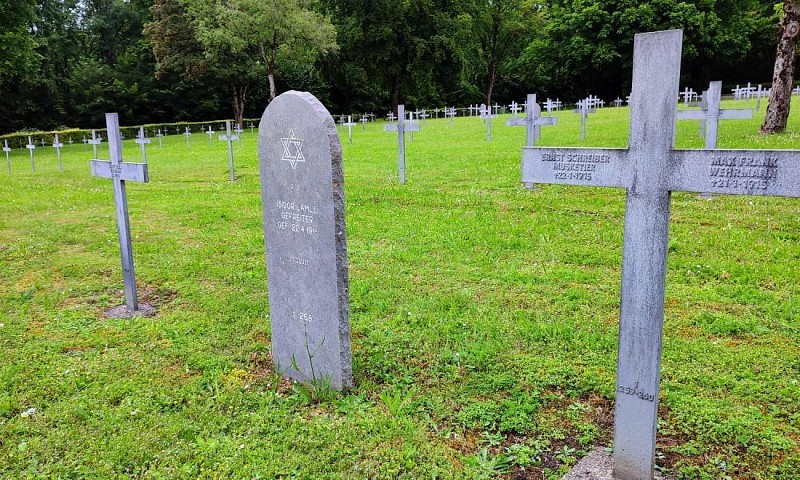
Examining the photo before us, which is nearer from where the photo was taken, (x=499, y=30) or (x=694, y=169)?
(x=694, y=169)

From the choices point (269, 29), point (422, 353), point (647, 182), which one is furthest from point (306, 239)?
point (269, 29)

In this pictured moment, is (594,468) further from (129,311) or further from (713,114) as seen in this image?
(713,114)

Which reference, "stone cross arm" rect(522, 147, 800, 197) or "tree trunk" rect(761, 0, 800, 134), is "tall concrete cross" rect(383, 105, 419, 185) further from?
"tree trunk" rect(761, 0, 800, 134)

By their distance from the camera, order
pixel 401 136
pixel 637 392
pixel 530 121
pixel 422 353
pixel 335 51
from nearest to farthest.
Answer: pixel 637 392
pixel 422 353
pixel 530 121
pixel 401 136
pixel 335 51

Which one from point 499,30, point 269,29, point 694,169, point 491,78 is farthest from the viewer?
point 491,78

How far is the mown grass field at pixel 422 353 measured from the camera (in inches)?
128

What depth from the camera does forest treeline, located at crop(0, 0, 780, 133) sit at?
115ft

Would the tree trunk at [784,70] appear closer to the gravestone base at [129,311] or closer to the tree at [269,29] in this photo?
the gravestone base at [129,311]

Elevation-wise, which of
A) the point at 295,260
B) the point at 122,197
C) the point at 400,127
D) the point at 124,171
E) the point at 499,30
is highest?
the point at 499,30

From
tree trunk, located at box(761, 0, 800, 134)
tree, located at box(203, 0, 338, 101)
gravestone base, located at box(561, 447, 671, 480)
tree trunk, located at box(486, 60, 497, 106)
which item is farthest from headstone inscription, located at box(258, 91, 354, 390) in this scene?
tree trunk, located at box(486, 60, 497, 106)

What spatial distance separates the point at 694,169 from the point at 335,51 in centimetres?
3657

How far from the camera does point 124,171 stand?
5520mm

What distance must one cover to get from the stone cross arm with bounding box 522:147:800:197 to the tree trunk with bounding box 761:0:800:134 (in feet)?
46.3

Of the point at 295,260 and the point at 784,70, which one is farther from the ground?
the point at 784,70
